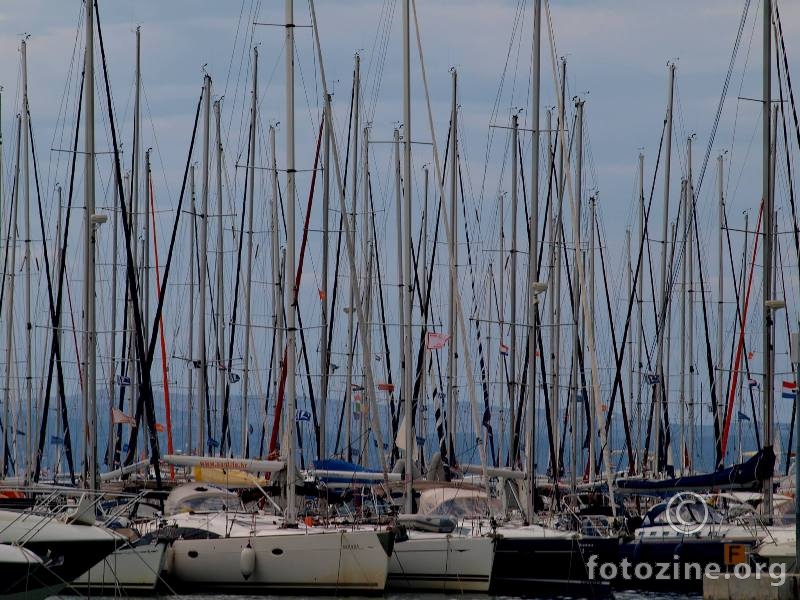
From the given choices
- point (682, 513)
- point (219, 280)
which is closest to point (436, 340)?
point (682, 513)

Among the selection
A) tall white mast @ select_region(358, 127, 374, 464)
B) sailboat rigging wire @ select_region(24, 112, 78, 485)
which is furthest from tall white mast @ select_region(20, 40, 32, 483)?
tall white mast @ select_region(358, 127, 374, 464)

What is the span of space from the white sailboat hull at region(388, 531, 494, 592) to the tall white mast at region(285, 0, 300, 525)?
2416 mm

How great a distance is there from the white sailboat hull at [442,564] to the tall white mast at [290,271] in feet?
7.93

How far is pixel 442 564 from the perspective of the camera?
104 feet

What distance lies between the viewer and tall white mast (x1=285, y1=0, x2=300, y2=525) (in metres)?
32.0

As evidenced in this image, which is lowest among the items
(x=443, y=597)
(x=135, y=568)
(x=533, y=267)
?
(x=443, y=597)

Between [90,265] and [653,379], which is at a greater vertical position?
[90,265]

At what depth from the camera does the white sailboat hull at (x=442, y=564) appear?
3162cm

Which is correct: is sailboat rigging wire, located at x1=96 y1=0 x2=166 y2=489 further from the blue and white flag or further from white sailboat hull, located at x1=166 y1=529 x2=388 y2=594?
the blue and white flag

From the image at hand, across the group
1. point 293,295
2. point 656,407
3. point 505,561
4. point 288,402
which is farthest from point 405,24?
point 656,407

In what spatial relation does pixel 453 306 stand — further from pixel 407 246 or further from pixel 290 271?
pixel 290 271

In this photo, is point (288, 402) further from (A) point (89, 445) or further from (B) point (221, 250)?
(B) point (221, 250)

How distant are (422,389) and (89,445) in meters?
18.5

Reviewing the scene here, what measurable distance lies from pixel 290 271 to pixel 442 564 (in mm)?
6758
